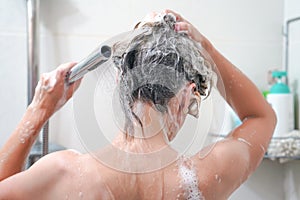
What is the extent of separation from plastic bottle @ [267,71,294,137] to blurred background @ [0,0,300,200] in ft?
0.28

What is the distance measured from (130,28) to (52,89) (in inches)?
22.9

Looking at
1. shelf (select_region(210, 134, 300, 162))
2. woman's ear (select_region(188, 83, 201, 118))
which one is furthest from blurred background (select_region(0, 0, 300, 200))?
woman's ear (select_region(188, 83, 201, 118))

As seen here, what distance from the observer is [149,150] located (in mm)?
778

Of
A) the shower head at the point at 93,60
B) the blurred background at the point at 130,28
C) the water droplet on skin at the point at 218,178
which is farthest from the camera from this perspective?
the blurred background at the point at 130,28

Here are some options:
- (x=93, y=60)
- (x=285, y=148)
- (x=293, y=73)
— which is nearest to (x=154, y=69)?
(x=93, y=60)

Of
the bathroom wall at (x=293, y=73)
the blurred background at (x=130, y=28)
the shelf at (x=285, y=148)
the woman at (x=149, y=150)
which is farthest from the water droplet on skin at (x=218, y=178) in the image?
the bathroom wall at (x=293, y=73)

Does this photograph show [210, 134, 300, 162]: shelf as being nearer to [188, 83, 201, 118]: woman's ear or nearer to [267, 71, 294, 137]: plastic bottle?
[267, 71, 294, 137]: plastic bottle

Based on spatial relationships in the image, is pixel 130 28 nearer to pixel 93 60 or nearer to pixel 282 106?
pixel 282 106

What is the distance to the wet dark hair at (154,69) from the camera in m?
0.74

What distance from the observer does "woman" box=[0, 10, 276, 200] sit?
29.6 inches

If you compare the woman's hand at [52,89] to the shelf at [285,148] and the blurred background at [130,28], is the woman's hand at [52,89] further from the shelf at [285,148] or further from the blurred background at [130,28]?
the shelf at [285,148]

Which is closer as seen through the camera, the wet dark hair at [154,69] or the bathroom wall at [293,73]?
the wet dark hair at [154,69]

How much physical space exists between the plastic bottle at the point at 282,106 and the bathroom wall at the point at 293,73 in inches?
2.4

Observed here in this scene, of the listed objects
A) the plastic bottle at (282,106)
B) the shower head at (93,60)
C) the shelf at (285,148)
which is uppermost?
the shower head at (93,60)
